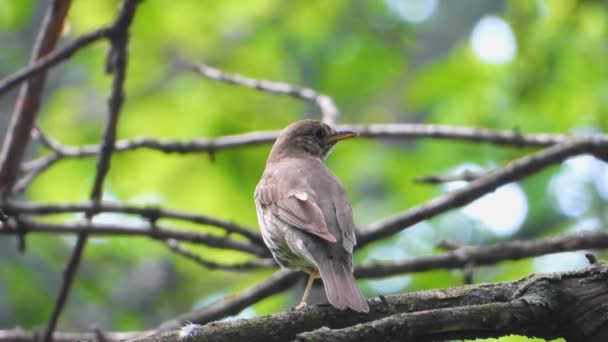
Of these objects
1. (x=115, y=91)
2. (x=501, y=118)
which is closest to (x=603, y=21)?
(x=501, y=118)

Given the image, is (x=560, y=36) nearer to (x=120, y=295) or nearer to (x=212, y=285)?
(x=212, y=285)

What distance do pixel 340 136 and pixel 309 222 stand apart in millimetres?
1755

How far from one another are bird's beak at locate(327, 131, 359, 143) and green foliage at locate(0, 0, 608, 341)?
2.19 meters

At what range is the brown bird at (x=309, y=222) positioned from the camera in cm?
460

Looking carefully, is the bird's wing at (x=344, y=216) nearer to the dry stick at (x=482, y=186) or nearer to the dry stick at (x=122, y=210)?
the dry stick at (x=482, y=186)

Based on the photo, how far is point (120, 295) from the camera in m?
12.1

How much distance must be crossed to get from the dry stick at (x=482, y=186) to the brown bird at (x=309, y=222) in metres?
0.37

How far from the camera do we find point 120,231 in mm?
5477

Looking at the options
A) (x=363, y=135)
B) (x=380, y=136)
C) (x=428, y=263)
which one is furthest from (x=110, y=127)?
(x=428, y=263)

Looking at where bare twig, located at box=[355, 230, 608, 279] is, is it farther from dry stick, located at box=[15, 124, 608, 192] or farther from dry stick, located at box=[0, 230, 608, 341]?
dry stick, located at box=[15, 124, 608, 192]

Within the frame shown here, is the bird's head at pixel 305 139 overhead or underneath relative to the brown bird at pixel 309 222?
overhead

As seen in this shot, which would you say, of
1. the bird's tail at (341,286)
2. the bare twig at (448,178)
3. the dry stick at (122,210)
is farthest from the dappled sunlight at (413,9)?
the bird's tail at (341,286)

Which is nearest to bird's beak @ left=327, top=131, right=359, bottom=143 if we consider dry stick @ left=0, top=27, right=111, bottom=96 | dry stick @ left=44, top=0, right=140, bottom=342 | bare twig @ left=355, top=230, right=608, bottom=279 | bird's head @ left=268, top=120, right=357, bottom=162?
bird's head @ left=268, top=120, right=357, bottom=162

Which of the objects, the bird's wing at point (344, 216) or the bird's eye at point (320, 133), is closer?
the bird's wing at point (344, 216)
